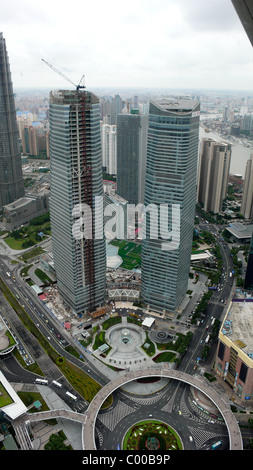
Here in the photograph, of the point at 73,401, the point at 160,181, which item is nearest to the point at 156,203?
the point at 160,181

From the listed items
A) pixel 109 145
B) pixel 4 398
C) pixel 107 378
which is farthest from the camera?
pixel 109 145

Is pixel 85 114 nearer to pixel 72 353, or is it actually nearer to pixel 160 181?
pixel 160 181

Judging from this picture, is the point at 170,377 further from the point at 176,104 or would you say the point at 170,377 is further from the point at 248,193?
the point at 248,193

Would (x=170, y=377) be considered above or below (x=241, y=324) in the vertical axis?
below

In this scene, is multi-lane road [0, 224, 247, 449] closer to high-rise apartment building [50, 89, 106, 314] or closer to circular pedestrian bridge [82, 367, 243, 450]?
circular pedestrian bridge [82, 367, 243, 450]

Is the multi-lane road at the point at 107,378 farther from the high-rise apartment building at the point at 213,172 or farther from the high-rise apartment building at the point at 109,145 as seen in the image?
the high-rise apartment building at the point at 109,145

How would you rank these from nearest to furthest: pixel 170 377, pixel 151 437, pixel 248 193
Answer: pixel 151 437 < pixel 170 377 < pixel 248 193

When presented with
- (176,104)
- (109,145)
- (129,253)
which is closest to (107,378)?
(129,253)
